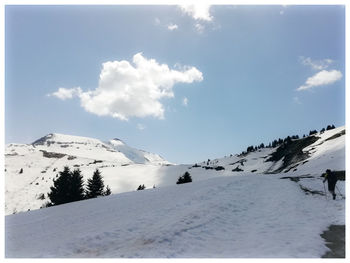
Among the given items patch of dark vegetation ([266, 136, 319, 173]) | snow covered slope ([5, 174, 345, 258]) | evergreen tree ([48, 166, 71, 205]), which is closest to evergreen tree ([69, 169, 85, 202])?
evergreen tree ([48, 166, 71, 205])

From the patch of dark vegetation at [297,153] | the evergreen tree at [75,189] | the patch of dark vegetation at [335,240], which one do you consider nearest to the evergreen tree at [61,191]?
the evergreen tree at [75,189]

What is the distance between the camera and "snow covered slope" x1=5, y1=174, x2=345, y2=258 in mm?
12781

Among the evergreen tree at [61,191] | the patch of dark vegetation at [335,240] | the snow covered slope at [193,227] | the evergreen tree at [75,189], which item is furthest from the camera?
the evergreen tree at [75,189]

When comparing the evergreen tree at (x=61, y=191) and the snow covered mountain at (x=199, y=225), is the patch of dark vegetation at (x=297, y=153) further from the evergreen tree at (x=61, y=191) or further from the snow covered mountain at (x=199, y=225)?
the evergreen tree at (x=61, y=191)

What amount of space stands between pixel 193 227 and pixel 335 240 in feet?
23.4

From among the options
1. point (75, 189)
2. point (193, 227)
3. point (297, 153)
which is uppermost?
point (297, 153)

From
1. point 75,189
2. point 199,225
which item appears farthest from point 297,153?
point 199,225

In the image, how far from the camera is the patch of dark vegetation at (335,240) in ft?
37.0

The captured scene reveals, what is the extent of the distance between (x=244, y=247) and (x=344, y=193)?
44.1 ft

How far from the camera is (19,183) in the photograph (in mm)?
120875

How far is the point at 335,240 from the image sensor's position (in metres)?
12.6

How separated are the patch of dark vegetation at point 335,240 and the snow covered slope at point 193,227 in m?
0.29

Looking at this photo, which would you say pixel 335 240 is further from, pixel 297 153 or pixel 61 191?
pixel 297 153

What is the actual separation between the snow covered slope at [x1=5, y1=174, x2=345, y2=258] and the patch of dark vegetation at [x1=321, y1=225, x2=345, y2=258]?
29 centimetres
